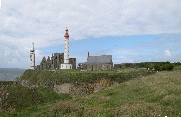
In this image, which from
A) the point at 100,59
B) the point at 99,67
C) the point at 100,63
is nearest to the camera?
the point at 100,63

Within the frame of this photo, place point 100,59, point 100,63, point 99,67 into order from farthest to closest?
point 100,59
point 99,67
point 100,63

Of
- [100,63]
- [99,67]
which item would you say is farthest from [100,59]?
[99,67]

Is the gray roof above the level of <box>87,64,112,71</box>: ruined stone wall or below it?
above

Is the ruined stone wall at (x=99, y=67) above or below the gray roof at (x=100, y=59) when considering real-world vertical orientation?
below

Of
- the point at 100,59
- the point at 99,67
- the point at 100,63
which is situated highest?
the point at 100,59

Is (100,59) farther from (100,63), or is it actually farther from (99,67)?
(99,67)

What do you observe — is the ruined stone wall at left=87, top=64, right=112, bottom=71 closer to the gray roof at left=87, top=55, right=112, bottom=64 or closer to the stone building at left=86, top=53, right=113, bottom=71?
the stone building at left=86, top=53, right=113, bottom=71

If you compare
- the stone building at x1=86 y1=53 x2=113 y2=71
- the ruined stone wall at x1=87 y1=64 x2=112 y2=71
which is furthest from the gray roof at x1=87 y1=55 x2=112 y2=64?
the ruined stone wall at x1=87 y1=64 x2=112 y2=71

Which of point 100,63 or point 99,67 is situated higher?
point 100,63

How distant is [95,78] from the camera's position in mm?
35344

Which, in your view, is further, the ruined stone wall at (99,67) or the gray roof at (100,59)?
the gray roof at (100,59)

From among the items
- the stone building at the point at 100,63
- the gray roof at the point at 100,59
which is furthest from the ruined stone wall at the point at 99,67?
the gray roof at the point at 100,59

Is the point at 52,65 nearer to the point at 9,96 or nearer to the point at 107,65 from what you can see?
the point at 107,65

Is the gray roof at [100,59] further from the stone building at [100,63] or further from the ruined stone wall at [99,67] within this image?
the ruined stone wall at [99,67]
